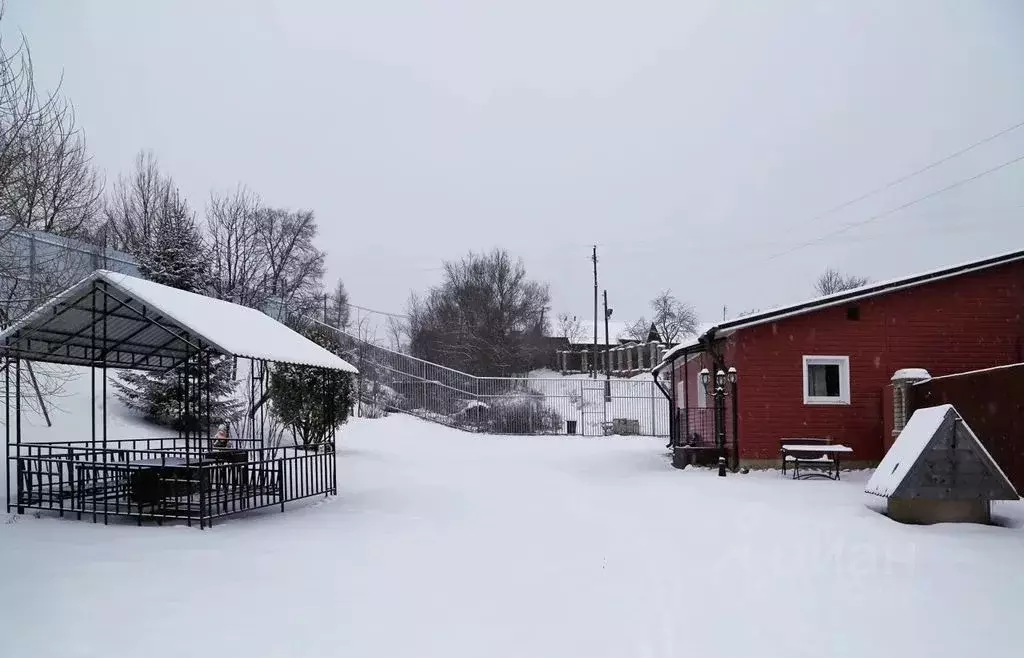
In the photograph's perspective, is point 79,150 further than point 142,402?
No

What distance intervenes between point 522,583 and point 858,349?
12.7m

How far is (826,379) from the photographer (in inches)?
683

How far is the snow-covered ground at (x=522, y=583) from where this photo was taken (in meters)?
5.53

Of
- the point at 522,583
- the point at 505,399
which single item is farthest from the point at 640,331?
the point at 522,583

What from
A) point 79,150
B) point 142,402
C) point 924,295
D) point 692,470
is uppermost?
point 79,150

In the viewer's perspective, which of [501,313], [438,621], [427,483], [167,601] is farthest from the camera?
[501,313]

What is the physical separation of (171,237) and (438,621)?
19.6 m

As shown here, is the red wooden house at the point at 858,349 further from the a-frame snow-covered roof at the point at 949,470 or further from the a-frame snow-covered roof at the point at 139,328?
the a-frame snow-covered roof at the point at 139,328

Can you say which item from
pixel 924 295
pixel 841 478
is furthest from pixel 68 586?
pixel 924 295

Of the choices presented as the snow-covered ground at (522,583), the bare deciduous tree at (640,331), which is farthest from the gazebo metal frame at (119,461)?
the bare deciduous tree at (640,331)

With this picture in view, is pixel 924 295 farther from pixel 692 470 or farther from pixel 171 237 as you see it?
pixel 171 237

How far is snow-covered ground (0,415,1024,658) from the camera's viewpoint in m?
5.53

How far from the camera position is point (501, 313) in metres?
44.6

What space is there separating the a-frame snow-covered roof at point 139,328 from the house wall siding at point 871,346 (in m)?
9.37
